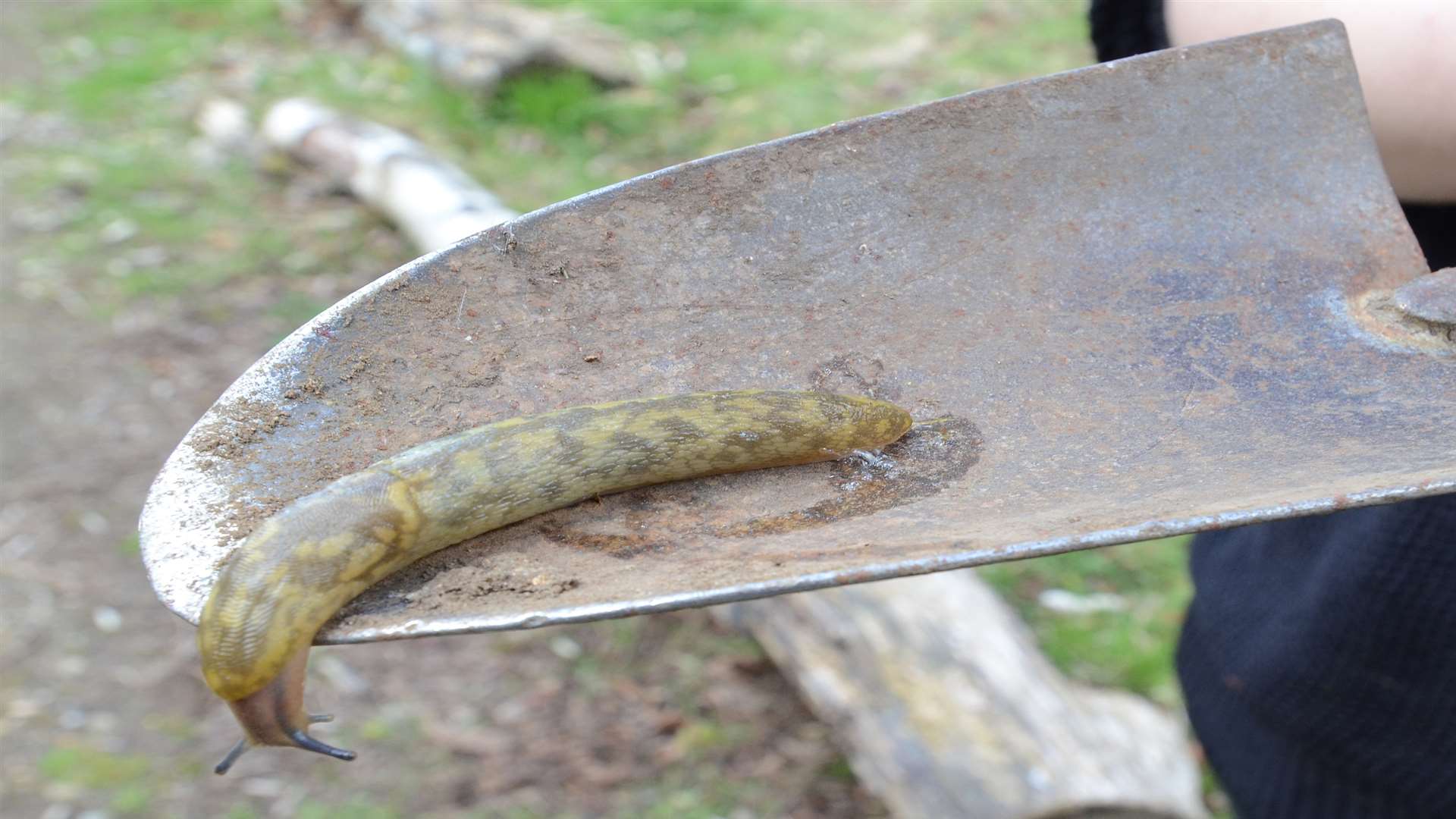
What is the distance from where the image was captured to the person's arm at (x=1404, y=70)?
5.24ft

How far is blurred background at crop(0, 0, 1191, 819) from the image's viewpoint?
3105mm

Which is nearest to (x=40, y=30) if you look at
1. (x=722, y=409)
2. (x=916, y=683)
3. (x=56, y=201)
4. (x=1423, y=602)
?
(x=56, y=201)

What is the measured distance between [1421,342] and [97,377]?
15.0 ft

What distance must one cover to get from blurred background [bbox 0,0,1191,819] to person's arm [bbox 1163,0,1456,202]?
2.02m

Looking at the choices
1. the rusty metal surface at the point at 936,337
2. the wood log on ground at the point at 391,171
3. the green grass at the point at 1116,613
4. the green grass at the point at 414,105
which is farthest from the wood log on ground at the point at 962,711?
the green grass at the point at 414,105

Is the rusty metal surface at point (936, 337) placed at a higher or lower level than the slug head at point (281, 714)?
higher

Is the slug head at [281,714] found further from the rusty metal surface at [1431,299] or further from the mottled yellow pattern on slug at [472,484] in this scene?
the rusty metal surface at [1431,299]

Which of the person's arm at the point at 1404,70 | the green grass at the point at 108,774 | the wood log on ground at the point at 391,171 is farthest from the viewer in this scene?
the wood log on ground at the point at 391,171

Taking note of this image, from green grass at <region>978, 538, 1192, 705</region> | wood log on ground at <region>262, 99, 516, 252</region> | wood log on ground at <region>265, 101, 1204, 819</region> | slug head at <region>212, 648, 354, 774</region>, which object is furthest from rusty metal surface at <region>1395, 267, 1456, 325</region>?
wood log on ground at <region>262, 99, 516, 252</region>

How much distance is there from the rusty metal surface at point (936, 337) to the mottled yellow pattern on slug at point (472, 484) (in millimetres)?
33

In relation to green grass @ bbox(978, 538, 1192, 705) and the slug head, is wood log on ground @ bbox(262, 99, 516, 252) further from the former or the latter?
the slug head

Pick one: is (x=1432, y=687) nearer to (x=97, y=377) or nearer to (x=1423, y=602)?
(x=1423, y=602)

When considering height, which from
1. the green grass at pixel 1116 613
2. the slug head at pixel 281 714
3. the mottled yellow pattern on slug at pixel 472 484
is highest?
the mottled yellow pattern on slug at pixel 472 484

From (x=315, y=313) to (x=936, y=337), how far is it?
13.1 ft
